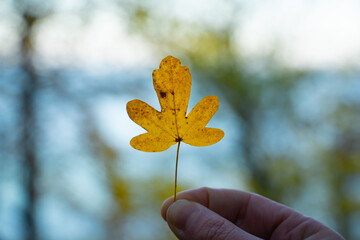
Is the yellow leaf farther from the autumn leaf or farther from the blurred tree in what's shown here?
the blurred tree

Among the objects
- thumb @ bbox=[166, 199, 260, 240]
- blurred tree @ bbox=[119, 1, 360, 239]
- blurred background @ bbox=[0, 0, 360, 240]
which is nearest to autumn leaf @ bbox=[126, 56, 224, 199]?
thumb @ bbox=[166, 199, 260, 240]

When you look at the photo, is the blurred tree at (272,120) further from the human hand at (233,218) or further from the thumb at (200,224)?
the thumb at (200,224)

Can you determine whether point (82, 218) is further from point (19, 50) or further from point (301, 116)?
point (301, 116)

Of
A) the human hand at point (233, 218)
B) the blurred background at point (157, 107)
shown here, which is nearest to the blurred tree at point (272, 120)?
the blurred background at point (157, 107)

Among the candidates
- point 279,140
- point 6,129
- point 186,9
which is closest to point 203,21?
point 186,9

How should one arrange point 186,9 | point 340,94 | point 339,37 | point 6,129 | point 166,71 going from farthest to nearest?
point 340,94, point 186,9, point 339,37, point 6,129, point 166,71
